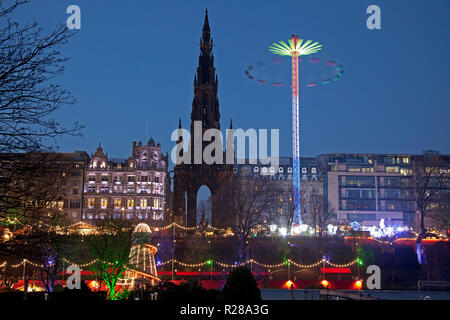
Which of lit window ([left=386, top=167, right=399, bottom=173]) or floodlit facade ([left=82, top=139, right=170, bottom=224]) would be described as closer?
floodlit facade ([left=82, top=139, right=170, bottom=224])

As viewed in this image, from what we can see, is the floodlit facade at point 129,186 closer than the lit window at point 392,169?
Yes

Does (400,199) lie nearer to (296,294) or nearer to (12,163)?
(296,294)

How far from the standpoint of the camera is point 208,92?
128750mm

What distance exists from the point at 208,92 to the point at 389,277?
73.6m

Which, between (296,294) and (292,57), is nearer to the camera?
(296,294)

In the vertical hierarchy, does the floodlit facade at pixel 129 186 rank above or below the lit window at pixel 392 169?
below

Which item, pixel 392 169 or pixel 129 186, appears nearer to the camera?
pixel 129 186

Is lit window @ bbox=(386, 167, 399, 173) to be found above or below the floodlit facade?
above

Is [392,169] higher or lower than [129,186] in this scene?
higher
